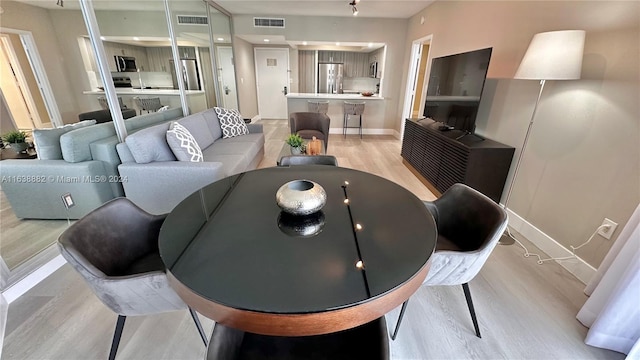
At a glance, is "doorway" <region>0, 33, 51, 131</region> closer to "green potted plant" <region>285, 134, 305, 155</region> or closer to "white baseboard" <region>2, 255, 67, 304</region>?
"white baseboard" <region>2, 255, 67, 304</region>

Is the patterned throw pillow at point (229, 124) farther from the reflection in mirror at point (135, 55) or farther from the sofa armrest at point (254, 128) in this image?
the reflection in mirror at point (135, 55)

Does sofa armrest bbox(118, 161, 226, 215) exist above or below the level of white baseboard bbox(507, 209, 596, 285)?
above

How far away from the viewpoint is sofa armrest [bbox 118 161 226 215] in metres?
2.26

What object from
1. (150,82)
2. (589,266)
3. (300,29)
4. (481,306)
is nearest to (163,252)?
Answer: (481,306)

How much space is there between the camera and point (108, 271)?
1122mm

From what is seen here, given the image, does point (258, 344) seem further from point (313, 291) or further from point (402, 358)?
point (402, 358)

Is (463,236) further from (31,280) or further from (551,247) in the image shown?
(31,280)

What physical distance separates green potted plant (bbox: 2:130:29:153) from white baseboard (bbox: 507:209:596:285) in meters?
4.11

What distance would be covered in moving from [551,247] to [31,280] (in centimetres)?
381

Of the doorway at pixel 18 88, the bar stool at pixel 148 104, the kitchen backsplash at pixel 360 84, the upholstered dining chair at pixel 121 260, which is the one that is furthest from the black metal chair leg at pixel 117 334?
the kitchen backsplash at pixel 360 84

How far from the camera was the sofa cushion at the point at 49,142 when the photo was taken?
6.82ft

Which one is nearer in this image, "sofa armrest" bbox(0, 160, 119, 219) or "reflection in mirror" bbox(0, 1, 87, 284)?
"reflection in mirror" bbox(0, 1, 87, 284)

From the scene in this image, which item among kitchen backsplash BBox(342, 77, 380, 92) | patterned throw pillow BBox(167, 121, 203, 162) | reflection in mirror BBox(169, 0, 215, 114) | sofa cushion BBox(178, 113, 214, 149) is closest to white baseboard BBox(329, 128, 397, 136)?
kitchen backsplash BBox(342, 77, 380, 92)

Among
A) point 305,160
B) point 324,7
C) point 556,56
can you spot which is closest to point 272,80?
point 324,7
